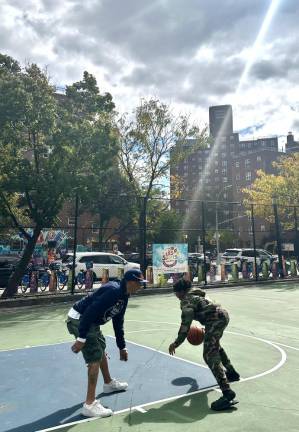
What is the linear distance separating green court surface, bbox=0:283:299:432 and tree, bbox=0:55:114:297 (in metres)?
3.99

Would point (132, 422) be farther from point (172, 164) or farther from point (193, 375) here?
point (172, 164)

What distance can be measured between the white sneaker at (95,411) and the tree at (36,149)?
11322mm

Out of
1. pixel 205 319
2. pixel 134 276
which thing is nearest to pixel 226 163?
pixel 205 319

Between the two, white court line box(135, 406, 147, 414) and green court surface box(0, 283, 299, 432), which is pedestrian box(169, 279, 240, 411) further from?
white court line box(135, 406, 147, 414)

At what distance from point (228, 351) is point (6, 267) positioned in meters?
13.9

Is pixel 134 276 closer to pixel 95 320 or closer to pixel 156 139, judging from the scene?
pixel 95 320

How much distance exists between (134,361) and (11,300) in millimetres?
8889

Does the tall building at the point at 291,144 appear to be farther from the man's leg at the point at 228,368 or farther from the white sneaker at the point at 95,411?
the white sneaker at the point at 95,411

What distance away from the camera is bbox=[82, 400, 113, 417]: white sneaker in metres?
4.65

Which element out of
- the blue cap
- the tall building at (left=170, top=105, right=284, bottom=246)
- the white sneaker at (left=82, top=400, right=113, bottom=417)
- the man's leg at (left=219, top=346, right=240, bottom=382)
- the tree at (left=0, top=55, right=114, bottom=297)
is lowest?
the white sneaker at (left=82, top=400, right=113, bottom=417)

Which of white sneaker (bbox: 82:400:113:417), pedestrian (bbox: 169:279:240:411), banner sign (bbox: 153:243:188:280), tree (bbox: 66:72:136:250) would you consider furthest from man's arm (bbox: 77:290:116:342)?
banner sign (bbox: 153:243:188:280)

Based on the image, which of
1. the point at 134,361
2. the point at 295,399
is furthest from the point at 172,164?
the point at 295,399

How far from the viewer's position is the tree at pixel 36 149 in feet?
49.6

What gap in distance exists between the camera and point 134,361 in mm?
6957
